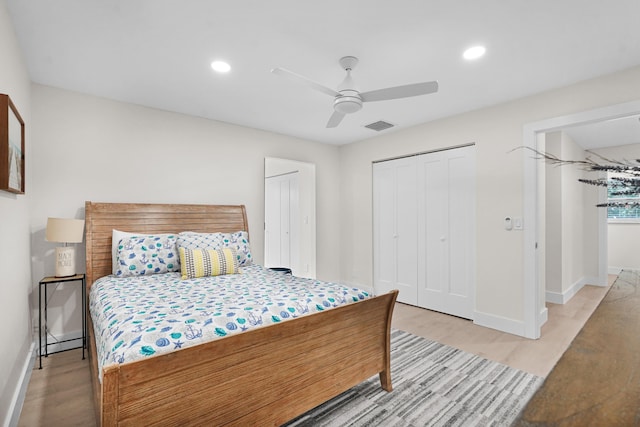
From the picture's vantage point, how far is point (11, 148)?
198cm

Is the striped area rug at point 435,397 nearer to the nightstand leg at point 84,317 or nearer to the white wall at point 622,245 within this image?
the nightstand leg at point 84,317

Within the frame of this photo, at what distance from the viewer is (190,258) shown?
289 centimetres

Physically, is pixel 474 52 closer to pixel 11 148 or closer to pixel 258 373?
pixel 258 373

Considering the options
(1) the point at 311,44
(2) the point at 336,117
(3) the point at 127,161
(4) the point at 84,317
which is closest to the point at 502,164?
(2) the point at 336,117

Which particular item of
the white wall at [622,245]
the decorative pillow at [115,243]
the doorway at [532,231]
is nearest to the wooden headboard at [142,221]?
the decorative pillow at [115,243]

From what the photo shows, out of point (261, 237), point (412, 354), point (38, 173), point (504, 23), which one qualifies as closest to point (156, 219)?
point (38, 173)

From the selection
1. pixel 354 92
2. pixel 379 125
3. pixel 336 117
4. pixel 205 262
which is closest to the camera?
pixel 354 92

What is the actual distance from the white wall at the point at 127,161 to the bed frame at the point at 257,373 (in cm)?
186

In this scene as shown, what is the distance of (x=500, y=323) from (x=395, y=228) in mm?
1764

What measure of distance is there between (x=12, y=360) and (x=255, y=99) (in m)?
2.84

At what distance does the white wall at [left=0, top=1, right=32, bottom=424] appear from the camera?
184 cm

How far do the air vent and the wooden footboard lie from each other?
2.58m

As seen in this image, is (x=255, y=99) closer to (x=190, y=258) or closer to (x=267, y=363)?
(x=190, y=258)

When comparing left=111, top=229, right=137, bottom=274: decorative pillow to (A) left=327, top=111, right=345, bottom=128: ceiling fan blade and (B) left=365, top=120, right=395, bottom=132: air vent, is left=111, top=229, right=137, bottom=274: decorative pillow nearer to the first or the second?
(A) left=327, top=111, right=345, bottom=128: ceiling fan blade
